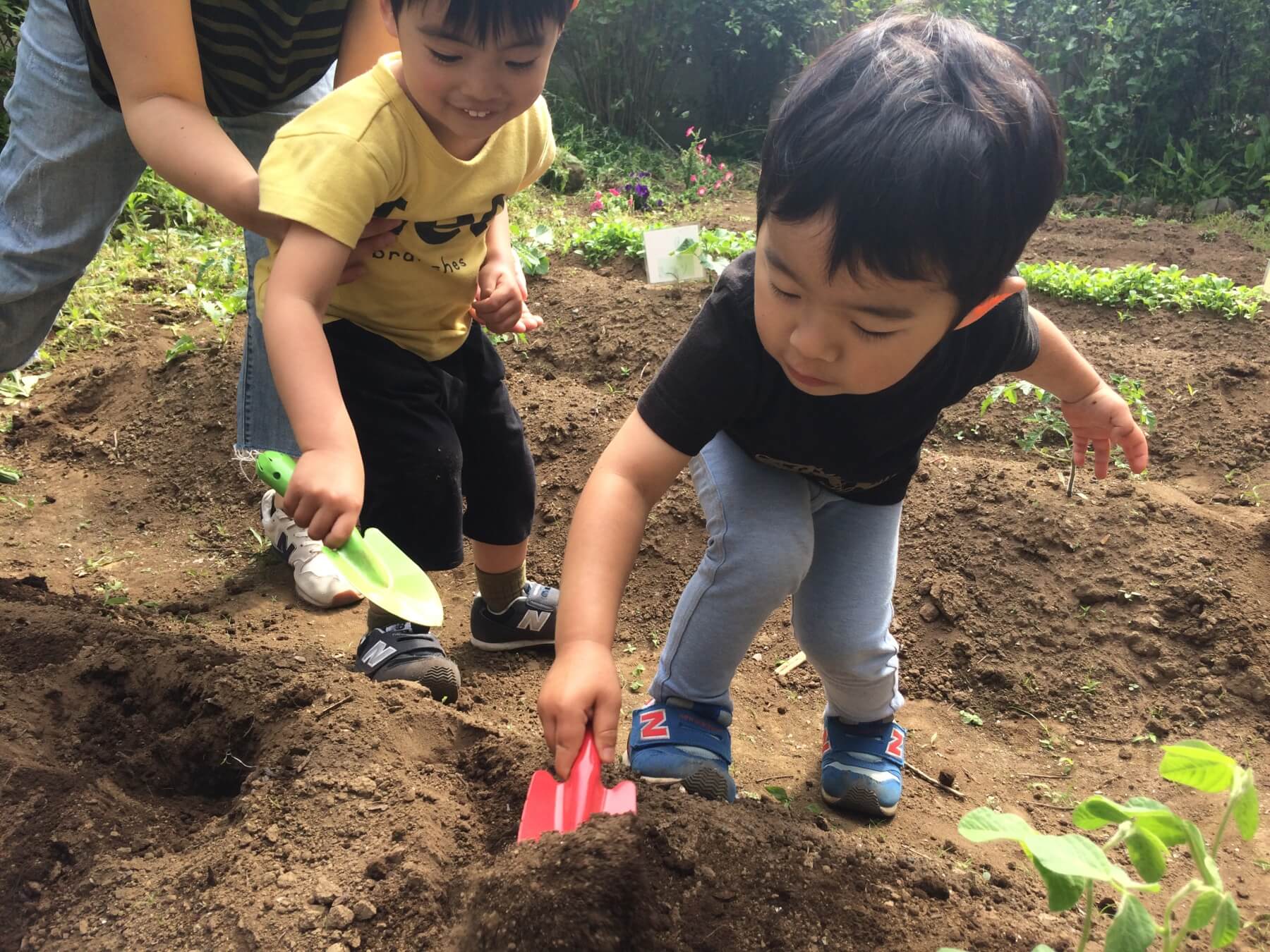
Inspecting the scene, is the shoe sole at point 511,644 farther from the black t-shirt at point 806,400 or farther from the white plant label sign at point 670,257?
the white plant label sign at point 670,257

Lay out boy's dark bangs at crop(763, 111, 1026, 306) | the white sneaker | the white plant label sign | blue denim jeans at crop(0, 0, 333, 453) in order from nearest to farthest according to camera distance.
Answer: boy's dark bangs at crop(763, 111, 1026, 306) → blue denim jeans at crop(0, 0, 333, 453) → the white sneaker → the white plant label sign

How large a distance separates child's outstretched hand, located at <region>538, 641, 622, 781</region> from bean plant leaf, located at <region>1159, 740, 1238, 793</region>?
2.09 ft

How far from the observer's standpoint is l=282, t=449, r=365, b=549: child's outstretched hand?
4.66 ft

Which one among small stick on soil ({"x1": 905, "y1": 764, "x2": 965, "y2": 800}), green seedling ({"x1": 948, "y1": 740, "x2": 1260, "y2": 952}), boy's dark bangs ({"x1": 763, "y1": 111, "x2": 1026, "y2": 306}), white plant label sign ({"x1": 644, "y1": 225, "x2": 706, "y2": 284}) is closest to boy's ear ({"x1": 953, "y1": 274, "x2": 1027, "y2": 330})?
boy's dark bangs ({"x1": 763, "y1": 111, "x2": 1026, "y2": 306})

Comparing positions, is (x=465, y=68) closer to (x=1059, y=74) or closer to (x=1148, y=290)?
(x=1148, y=290)

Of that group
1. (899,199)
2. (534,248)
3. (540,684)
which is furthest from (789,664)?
(534,248)

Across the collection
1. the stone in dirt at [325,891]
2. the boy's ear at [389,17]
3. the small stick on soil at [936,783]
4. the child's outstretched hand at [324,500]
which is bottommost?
the small stick on soil at [936,783]

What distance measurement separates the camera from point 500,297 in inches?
80.7

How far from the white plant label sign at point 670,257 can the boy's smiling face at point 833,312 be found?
2.38 metres

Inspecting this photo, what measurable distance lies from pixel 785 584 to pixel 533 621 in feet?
2.77

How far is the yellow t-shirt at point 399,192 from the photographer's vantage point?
1.66 m

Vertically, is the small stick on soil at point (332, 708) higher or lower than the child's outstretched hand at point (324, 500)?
lower

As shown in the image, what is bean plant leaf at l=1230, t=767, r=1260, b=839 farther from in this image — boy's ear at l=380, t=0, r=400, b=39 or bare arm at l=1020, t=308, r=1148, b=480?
boy's ear at l=380, t=0, r=400, b=39

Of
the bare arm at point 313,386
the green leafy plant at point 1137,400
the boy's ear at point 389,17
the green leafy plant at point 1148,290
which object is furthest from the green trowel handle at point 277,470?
the green leafy plant at point 1148,290
